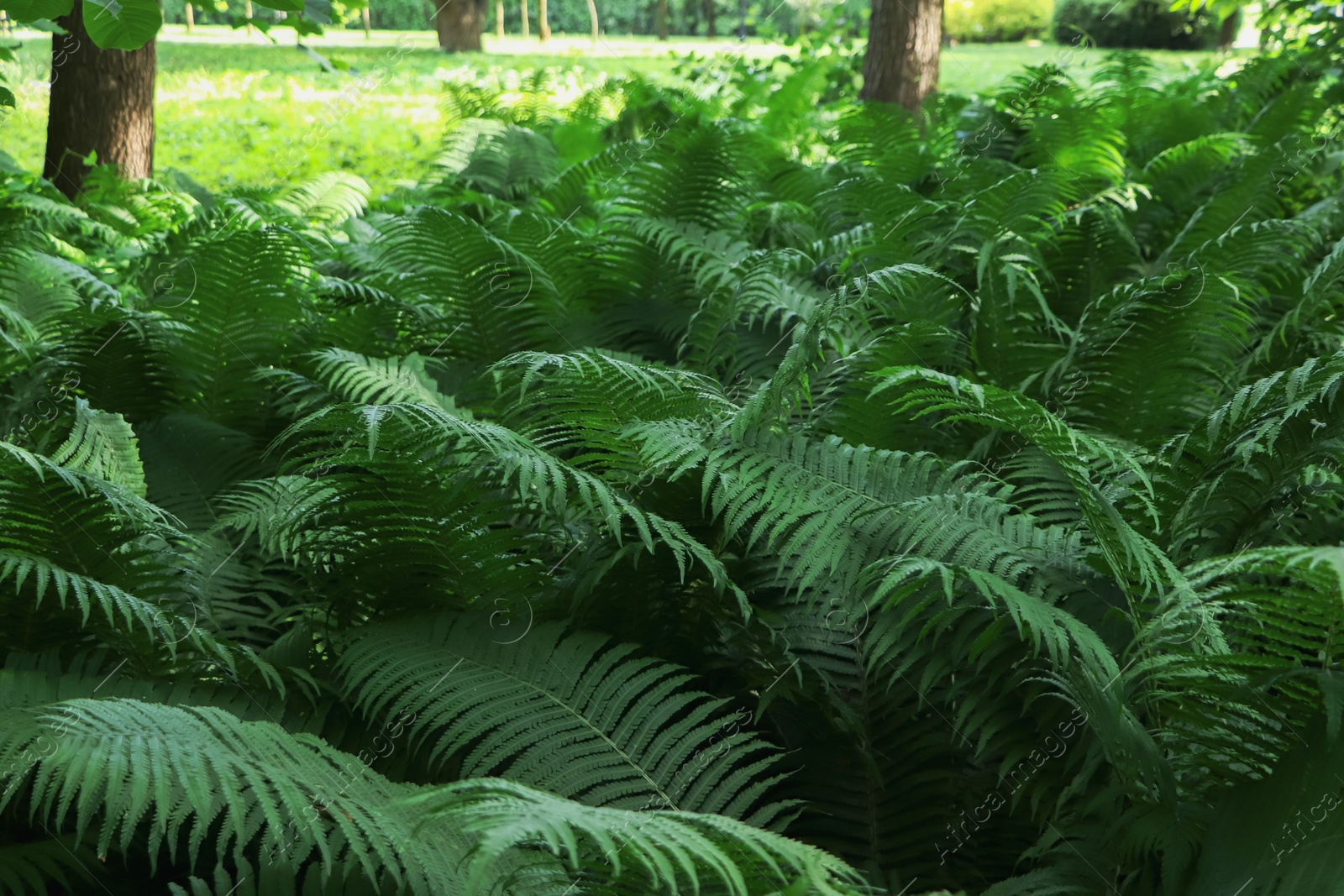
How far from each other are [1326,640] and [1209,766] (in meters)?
0.22

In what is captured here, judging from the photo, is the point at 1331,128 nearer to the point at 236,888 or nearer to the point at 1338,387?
the point at 1338,387

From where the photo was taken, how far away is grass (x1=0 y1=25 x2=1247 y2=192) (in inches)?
289

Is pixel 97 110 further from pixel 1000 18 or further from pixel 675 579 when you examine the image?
pixel 1000 18

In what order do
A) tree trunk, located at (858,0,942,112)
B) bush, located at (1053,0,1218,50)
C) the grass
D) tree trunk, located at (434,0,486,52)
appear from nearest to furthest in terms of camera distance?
1. tree trunk, located at (858,0,942,112)
2. the grass
3. bush, located at (1053,0,1218,50)
4. tree trunk, located at (434,0,486,52)

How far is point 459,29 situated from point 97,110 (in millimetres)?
13782

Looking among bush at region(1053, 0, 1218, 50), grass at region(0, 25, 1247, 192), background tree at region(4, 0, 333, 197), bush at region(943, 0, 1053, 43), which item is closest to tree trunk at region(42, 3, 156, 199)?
background tree at region(4, 0, 333, 197)

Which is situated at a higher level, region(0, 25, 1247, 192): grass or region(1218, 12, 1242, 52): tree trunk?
region(1218, 12, 1242, 52): tree trunk

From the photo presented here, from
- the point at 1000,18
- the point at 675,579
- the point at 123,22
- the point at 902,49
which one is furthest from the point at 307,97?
the point at 1000,18

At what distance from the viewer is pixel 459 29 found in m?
17.0

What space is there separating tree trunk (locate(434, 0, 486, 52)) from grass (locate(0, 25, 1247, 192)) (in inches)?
12.7

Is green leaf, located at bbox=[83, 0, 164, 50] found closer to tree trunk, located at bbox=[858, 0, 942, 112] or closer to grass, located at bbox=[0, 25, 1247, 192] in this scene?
grass, located at bbox=[0, 25, 1247, 192]

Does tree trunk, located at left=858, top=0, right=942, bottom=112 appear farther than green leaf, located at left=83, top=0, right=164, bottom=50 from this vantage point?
Yes

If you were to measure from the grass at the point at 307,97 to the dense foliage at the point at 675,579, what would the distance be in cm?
106

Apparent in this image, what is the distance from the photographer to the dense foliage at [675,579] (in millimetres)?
1201
